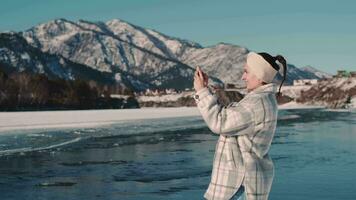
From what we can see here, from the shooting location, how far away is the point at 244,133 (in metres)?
4.48

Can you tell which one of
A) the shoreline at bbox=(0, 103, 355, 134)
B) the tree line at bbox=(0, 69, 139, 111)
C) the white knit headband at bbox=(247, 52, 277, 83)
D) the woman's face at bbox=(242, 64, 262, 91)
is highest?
the tree line at bbox=(0, 69, 139, 111)

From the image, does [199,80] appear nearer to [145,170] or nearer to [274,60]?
[274,60]

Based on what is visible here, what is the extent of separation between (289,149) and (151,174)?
982 centimetres

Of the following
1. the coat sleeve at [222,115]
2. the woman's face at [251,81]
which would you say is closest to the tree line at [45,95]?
the woman's face at [251,81]

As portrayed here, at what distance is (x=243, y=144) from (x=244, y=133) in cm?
11

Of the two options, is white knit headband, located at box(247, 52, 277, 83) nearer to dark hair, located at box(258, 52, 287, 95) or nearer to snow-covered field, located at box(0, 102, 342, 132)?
dark hair, located at box(258, 52, 287, 95)

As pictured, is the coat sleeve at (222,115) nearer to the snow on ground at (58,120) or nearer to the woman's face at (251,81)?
the woman's face at (251,81)

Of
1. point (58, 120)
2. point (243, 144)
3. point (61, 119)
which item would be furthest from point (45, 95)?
point (243, 144)

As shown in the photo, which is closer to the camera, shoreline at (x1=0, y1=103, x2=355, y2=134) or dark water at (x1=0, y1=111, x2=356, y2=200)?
dark water at (x1=0, y1=111, x2=356, y2=200)

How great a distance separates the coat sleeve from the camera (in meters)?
4.33

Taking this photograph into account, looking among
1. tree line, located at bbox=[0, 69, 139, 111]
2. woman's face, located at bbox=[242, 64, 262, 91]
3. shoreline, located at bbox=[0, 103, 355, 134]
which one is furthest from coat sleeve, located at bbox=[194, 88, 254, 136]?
tree line, located at bbox=[0, 69, 139, 111]

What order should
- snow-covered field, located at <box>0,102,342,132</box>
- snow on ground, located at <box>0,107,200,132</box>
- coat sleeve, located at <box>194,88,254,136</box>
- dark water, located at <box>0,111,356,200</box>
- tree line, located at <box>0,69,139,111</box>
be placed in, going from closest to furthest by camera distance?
1. coat sleeve, located at <box>194,88,254,136</box>
2. dark water, located at <box>0,111,356,200</box>
3. snow-covered field, located at <box>0,102,342,132</box>
4. snow on ground, located at <box>0,107,200,132</box>
5. tree line, located at <box>0,69,139,111</box>

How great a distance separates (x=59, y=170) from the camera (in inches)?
664

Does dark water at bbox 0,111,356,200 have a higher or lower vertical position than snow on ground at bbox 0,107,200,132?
lower
